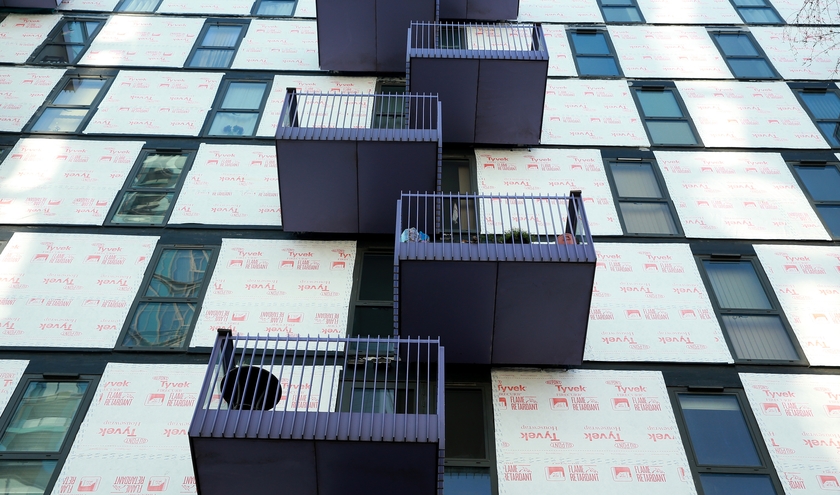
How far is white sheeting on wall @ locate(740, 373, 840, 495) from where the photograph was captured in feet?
31.2

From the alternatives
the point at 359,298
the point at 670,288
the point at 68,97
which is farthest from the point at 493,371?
the point at 68,97

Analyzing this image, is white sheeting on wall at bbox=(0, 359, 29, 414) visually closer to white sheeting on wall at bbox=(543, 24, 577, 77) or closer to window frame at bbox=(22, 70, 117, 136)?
window frame at bbox=(22, 70, 117, 136)

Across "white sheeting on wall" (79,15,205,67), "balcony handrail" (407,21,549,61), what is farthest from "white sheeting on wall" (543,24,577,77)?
"white sheeting on wall" (79,15,205,67)

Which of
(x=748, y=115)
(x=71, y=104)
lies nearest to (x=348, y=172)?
(x=71, y=104)

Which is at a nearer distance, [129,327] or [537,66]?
[129,327]

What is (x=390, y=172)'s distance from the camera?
11938 millimetres

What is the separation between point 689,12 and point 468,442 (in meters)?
Result: 12.4

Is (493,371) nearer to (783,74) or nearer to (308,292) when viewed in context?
(308,292)

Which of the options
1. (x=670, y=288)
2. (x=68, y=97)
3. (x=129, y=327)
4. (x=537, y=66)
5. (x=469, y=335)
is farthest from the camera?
(x=68, y=97)

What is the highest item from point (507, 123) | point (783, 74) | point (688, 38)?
point (688, 38)

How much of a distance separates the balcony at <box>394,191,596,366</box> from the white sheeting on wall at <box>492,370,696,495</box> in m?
0.43

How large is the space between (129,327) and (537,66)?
7.89 m

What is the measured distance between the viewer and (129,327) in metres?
11.1

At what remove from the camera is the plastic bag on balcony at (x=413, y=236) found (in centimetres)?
1024
